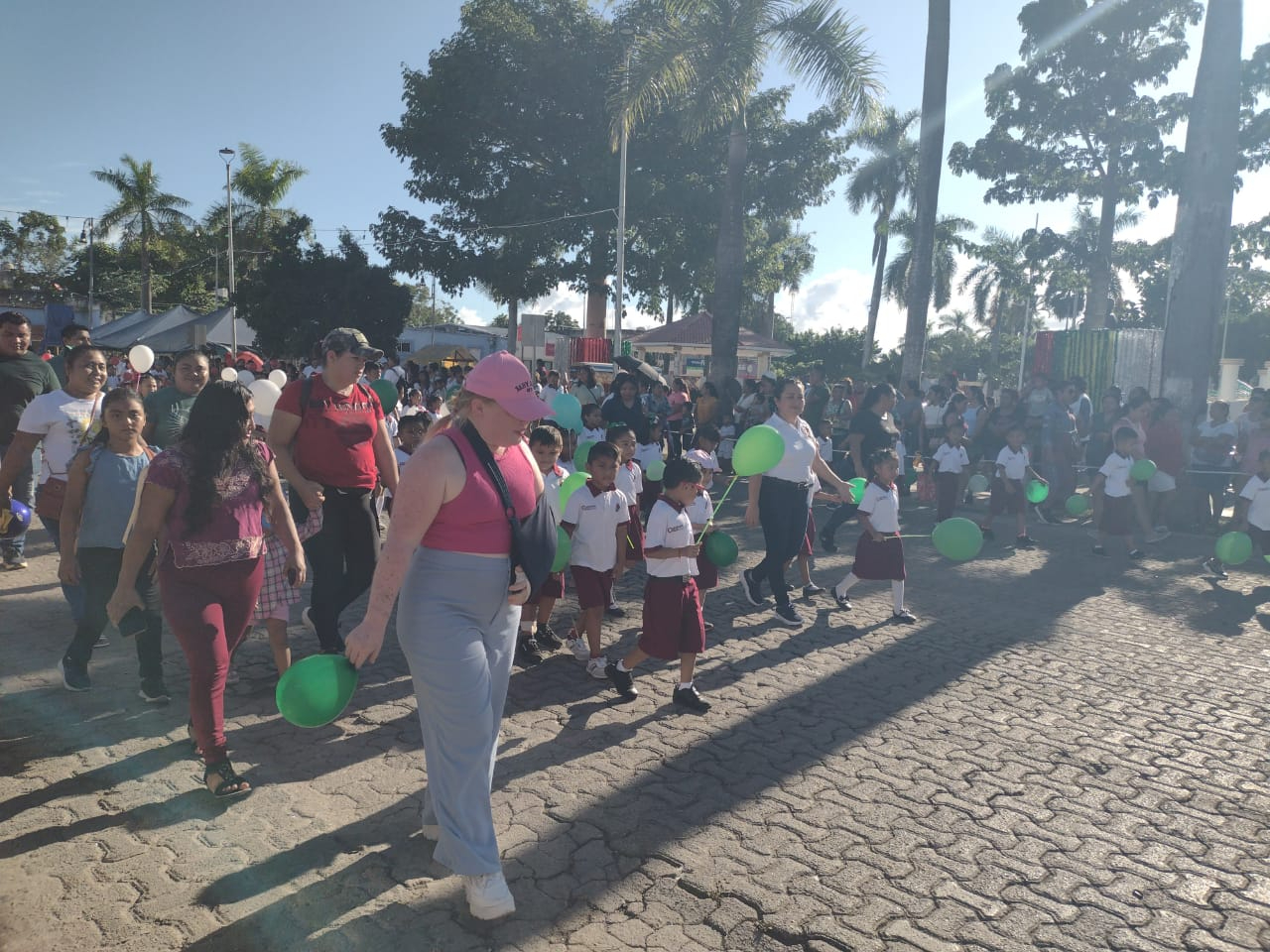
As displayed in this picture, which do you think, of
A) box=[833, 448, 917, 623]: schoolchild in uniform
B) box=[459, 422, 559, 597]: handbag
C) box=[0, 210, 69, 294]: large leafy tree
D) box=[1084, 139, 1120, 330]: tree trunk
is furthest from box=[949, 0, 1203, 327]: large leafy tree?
box=[0, 210, 69, 294]: large leafy tree

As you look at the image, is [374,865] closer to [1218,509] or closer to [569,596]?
[569,596]

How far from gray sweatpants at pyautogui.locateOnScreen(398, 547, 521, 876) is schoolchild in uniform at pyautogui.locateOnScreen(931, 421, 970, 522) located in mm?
9085

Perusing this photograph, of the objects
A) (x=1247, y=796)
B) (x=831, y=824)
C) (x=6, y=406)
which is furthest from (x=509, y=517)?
(x=6, y=406)

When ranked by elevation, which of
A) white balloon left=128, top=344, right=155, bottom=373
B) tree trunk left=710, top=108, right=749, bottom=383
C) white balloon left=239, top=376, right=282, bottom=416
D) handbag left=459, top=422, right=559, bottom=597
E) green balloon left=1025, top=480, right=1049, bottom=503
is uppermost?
tree trunk left=710, top=108, right=749, bottom=383

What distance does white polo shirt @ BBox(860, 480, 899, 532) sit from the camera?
24.7 ft

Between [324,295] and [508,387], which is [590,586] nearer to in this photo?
[508,387]

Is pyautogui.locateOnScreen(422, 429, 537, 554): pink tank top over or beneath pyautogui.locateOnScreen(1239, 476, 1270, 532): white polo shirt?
over

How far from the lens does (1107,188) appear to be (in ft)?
92.9

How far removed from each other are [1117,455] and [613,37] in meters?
25.2

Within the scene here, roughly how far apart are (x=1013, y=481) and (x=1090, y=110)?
2180 cm

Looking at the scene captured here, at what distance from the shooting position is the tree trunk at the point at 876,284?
1800 inches

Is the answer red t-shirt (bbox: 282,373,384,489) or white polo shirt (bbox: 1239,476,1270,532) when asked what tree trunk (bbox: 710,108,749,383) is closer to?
white polo shirt (bbox: 1239,476,1270,532)

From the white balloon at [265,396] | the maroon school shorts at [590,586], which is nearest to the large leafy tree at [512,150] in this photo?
the white balloon at [265,396]

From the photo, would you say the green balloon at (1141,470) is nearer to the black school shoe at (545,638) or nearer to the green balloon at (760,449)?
the green balloon at (760,449)
